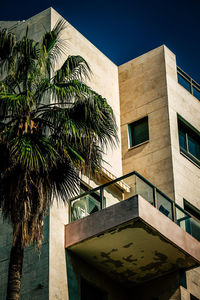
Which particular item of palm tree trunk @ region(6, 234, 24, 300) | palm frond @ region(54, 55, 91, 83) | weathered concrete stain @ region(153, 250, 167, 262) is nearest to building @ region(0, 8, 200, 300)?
weathered concrete stain @ region(153, 250, 167, 262)

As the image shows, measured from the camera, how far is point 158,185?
28797mm

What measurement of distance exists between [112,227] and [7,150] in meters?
5.38

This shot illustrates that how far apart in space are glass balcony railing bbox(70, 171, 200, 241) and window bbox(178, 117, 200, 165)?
20.2 feet

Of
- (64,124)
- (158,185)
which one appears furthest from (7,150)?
(158,185)

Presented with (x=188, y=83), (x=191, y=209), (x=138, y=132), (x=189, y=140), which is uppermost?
(x=188, y=83)

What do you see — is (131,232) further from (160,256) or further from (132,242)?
(160,256)

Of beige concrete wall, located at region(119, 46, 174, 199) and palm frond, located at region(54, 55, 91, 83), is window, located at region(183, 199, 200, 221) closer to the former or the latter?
beige concrete wall, located at region(119, 46, 174, 199)

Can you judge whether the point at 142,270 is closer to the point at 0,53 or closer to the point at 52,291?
the point at 52,291

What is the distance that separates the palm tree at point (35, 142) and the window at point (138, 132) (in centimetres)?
878

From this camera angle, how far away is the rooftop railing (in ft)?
111

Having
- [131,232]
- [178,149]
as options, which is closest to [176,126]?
[178,149]

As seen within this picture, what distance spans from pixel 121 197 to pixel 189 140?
Answer: 9.16m

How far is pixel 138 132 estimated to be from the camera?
31.9m

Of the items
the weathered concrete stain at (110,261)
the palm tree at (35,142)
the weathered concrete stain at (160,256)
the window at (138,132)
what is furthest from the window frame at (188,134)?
the palm tree at (35,142)
